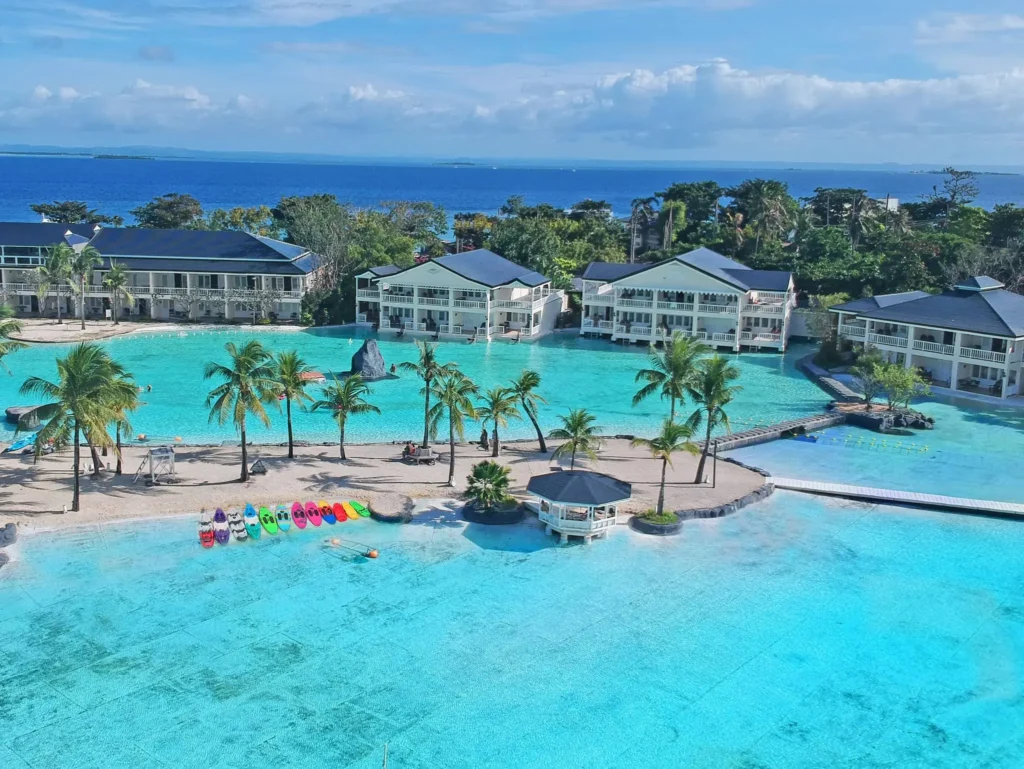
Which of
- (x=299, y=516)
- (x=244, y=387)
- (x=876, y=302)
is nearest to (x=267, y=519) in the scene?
(x=299, y=516)

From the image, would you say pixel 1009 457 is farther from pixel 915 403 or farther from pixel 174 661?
→ pixel 174 661

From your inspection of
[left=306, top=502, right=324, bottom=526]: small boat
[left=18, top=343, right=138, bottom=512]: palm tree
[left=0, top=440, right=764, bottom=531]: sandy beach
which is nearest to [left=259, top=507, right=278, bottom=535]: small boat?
[left=306, top=502, right=324, bottom=526]: small boat

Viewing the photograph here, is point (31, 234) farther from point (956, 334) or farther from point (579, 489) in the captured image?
point (956, 334)

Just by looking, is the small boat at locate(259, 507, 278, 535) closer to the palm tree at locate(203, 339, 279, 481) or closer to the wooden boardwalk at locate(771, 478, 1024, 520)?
the palm tree at locate(203, 339, 279, 481)

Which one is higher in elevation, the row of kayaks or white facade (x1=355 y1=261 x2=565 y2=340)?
white facade (x1=355 y1=261 x2=565 y2=340)

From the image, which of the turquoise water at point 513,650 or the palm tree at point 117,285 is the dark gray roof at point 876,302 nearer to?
the turquoise water at point 513,650

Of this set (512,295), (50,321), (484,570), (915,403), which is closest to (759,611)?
(484,570)
